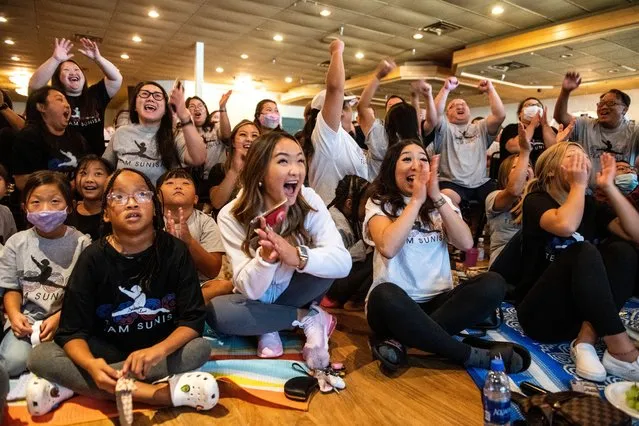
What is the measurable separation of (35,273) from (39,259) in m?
0.07

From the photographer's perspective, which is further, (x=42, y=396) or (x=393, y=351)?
(x=393, y=351)

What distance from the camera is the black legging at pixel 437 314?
6.42 feet

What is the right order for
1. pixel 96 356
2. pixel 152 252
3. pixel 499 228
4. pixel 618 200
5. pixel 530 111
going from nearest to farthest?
1. pixel 96 356
2. pixel 152 252
3. pixel 618 200
4. pixel 499 228
5. pixel 530 111

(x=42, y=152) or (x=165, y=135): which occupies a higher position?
(x=165, y=135)

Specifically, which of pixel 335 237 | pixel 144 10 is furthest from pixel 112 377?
pixel 144 10

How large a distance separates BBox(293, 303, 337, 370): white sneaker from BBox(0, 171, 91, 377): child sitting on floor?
3.72 feet

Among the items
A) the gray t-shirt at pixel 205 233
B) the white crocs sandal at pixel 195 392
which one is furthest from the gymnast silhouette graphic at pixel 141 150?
the white crocs sandal at pixel 195 392

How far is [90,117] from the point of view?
3332 mm

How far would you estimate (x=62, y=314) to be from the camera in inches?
67.9

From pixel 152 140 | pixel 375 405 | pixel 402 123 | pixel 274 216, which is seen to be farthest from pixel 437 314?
pixel 152 140

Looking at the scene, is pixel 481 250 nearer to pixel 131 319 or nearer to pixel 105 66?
pixel 131 319

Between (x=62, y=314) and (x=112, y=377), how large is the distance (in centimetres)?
36

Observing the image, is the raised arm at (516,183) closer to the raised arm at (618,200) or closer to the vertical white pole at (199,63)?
the raised arm at (618,200)

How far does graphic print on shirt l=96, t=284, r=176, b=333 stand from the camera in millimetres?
1783
